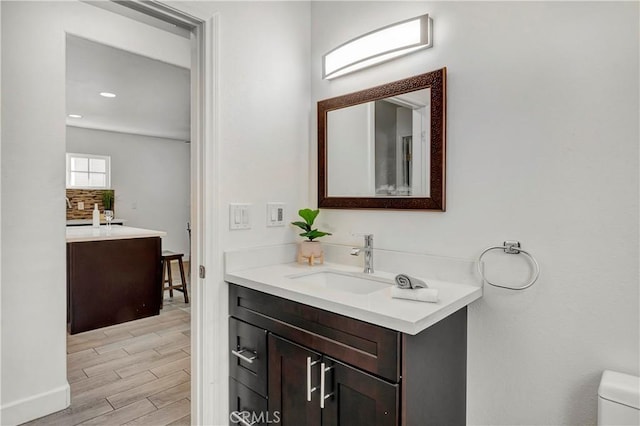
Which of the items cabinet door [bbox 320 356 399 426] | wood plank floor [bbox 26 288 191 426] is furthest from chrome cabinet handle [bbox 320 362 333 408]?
wood plank floor [bbox 26 288 191 426]

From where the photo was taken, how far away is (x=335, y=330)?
3.94 ft

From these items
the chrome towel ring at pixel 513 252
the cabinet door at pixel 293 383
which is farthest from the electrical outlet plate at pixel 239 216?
the chrome towel ring at pixel 513 252

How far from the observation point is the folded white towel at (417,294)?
117cm

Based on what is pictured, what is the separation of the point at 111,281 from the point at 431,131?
10.9 feet

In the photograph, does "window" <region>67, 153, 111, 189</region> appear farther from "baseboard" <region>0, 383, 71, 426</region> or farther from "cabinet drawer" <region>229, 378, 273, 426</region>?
"cabinet drawer" <region>229, 378, 273, 426</region>

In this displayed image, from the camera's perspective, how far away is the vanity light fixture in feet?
4.95

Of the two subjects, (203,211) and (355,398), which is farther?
(203,211)

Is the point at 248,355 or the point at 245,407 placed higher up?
the point at 248,355

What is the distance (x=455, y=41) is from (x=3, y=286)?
8.06 ft

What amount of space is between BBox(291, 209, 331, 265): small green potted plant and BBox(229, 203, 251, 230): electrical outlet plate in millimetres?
256

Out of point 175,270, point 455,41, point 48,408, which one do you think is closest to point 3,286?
point 48,408

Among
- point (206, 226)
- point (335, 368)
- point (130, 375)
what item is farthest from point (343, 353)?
point (130, 375)

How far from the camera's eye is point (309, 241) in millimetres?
1846

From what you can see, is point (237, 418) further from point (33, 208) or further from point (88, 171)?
point (88, 171)
